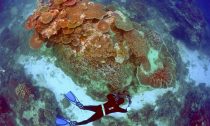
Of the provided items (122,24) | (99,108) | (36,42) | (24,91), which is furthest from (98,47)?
(24,91)

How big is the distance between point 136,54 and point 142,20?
2.01 m

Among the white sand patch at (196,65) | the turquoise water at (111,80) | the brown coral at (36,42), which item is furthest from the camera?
the white sand patch at (196,65)

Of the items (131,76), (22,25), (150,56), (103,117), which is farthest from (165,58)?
(22,25)

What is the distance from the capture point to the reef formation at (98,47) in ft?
24.9

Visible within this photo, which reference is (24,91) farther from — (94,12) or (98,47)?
(94,12)

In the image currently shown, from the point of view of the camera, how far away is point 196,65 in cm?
945

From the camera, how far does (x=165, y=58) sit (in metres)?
8.26

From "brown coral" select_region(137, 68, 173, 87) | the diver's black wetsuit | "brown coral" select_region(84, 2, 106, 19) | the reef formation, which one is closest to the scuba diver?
the diver's black wetsuit

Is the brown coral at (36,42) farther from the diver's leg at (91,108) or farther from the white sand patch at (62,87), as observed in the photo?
the diver's leg at (91,108)

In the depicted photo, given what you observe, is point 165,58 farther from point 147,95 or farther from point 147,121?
point 147,121

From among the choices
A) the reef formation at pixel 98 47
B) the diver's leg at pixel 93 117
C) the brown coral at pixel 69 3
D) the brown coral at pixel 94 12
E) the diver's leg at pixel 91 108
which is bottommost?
the diver's leg at pixel 93 117

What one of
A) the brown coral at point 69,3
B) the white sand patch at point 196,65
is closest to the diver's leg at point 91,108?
the brown coral at point 69,3

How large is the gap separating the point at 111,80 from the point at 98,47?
0.90m

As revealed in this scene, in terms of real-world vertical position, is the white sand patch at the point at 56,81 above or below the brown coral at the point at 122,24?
below
